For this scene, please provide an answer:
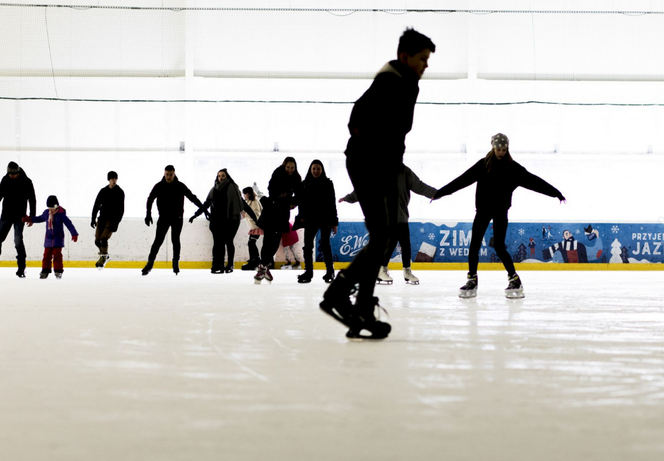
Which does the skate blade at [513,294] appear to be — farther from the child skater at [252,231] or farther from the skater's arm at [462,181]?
the child skater at [252,231]

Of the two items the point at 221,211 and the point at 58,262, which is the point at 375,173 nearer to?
the point at 58,262

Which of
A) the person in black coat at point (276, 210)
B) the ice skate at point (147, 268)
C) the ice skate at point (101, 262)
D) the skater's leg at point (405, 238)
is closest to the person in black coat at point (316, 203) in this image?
the person in black coat at point (276, 210)

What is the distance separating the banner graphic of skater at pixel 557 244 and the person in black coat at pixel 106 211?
339 centimetres

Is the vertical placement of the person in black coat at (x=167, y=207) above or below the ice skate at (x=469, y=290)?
above

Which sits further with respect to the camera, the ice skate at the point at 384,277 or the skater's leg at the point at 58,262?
the skater's leg at the point at 58,262

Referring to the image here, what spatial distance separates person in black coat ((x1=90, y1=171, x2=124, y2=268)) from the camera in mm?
9961

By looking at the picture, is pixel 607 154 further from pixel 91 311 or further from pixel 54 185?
pixel 91 311

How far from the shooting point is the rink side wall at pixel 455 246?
38.8ft

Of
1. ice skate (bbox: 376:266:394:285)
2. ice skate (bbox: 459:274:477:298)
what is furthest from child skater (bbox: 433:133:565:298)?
ice skate (bbox: 376:266:394:285)

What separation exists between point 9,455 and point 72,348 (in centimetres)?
135

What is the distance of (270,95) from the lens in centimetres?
1491

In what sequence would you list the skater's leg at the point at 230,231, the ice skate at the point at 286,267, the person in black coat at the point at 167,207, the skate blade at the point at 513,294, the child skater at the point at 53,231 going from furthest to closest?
the ice skate at the point at 286,267
the skater's leg at the point at 230,231
the person in black coat at the point at 167,207
the child skater at the point at 53,231
the skate blade at the point at 513,294

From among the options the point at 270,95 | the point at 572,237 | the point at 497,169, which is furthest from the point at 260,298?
the point at 270,95

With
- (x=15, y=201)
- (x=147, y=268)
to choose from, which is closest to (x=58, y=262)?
(x=15, y=201)
